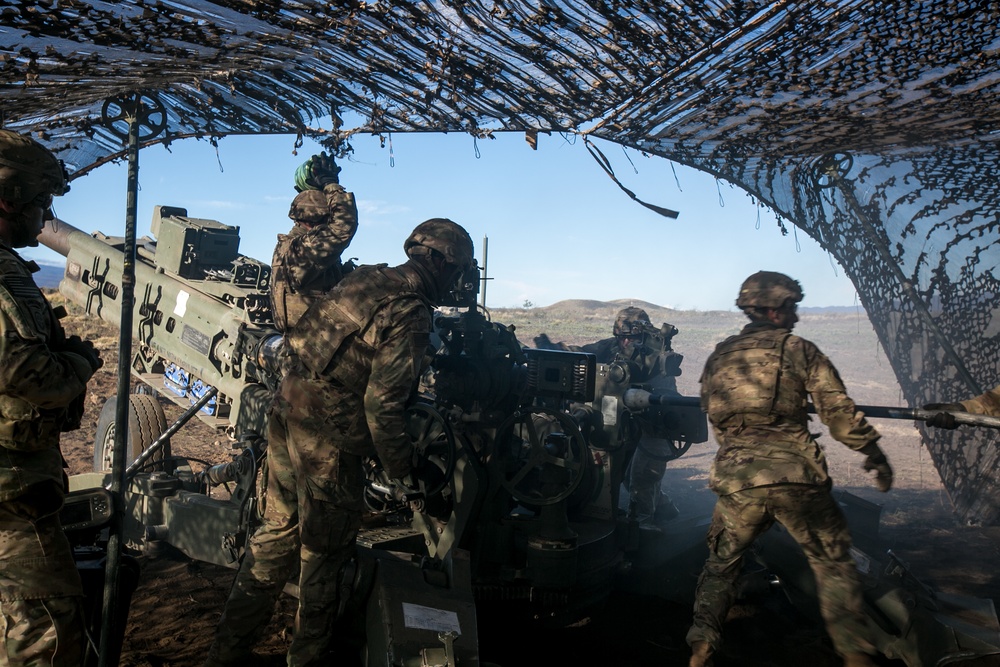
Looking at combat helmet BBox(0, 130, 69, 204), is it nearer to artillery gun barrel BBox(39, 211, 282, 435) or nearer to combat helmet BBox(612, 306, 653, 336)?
artillery gun barrel BBox(39, 211, 282, 435)

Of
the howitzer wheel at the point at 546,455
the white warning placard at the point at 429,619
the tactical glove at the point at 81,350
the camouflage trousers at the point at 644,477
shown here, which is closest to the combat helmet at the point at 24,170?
the tactical glove at the point at 81,350

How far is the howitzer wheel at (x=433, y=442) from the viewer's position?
510 cm

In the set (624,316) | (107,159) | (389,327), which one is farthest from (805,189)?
(107,159)

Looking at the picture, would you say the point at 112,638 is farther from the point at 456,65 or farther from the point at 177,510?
the point at 456,65

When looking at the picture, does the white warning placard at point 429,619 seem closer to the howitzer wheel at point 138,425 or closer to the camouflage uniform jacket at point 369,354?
the camouflage uniform jacket at point 369,354

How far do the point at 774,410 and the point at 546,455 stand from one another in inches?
55.7

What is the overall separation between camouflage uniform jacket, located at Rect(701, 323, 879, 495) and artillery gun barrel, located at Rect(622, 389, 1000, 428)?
187 millimetres

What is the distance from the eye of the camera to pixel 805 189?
726cm

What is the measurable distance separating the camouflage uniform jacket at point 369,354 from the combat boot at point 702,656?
1793 mm

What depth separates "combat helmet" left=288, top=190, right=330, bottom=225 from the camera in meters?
5.78

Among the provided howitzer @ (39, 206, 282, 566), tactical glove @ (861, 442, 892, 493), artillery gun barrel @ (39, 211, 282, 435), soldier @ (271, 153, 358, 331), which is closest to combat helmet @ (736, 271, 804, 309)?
tactical glove @ (861, 442, 892, 493)

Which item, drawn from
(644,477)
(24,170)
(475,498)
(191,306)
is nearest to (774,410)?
(475,498)

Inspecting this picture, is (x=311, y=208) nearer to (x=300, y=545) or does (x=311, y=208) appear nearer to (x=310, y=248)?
(x=310, y=248)

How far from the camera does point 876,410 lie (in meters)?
5.02
